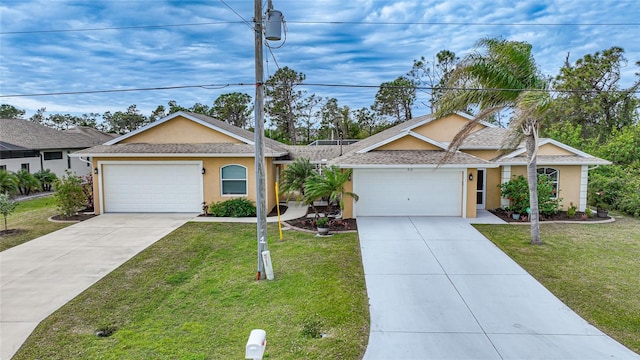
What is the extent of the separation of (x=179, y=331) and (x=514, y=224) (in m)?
12.1

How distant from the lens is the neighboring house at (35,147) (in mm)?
22656

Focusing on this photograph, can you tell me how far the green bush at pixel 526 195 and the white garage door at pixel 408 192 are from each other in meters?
2.07

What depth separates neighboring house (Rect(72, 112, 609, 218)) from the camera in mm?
14500

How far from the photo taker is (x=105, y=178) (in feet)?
52.6

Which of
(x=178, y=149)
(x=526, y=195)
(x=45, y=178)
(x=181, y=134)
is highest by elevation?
(x=181, y=134)

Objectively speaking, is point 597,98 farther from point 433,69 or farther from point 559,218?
point 559,218

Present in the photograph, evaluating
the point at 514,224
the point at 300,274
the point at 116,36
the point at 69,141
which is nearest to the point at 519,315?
the point at 300,274

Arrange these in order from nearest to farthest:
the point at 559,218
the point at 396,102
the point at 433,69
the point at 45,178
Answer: the point at 559,218
the point at 45,178
the point at 433,69
the point at 396,102

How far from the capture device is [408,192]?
14.6 meters

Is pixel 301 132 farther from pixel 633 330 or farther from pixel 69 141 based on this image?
pixel 633 330

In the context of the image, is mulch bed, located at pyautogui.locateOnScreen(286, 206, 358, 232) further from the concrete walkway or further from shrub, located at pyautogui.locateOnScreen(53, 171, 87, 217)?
shrub, located at pyautogui.locateOnScreen(53, 171, 87, 217)

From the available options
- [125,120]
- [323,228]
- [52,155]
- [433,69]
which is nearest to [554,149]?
[323,228]

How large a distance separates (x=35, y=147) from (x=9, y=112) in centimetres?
4422

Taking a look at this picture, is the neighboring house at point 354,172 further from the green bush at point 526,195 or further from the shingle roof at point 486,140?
the green bush at point 526,195
